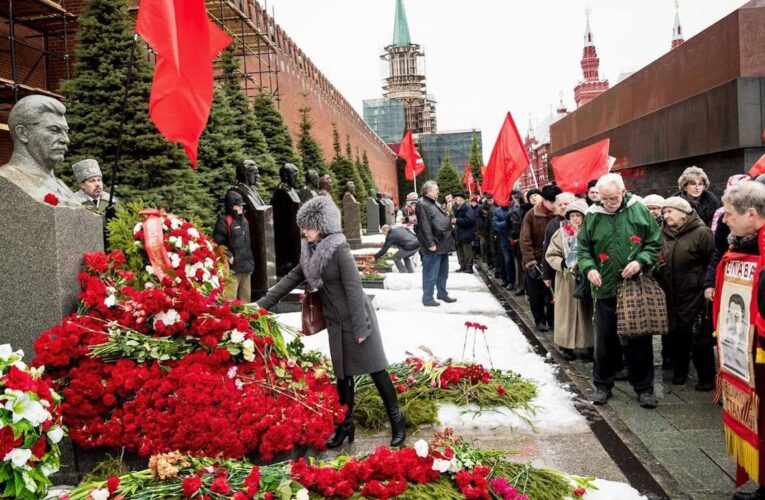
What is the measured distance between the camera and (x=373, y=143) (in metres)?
62.8

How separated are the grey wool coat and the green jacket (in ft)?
6.37

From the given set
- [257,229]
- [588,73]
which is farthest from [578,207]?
[588,73]

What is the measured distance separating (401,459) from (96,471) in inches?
75.2

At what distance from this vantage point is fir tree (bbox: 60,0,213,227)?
28.8 ft

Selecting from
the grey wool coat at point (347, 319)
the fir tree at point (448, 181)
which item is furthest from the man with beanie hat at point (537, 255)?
the fir tree at point (448, 181)

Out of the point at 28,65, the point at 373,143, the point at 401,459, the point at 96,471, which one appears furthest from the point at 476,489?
the point at 373,143

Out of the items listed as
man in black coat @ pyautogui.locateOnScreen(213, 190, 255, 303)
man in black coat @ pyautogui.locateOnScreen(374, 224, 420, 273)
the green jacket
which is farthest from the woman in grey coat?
man in black coat @ pyautogui.locateOnScreen(374, 224, 420, 273)

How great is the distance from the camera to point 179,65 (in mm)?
5230

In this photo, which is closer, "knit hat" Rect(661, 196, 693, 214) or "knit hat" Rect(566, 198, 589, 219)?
"knit hat" Rect(661, 196, 693, 214)

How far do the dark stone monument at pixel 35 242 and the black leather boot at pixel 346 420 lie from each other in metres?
1.59

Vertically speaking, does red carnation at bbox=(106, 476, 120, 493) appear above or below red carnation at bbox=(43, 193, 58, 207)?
below

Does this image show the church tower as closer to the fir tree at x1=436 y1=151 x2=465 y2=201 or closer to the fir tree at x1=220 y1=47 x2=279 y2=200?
the fir tree at x1=436 y1=151 x2=465 y2=201

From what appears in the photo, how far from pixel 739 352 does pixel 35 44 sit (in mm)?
15257

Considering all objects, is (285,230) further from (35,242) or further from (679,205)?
(35,242)
